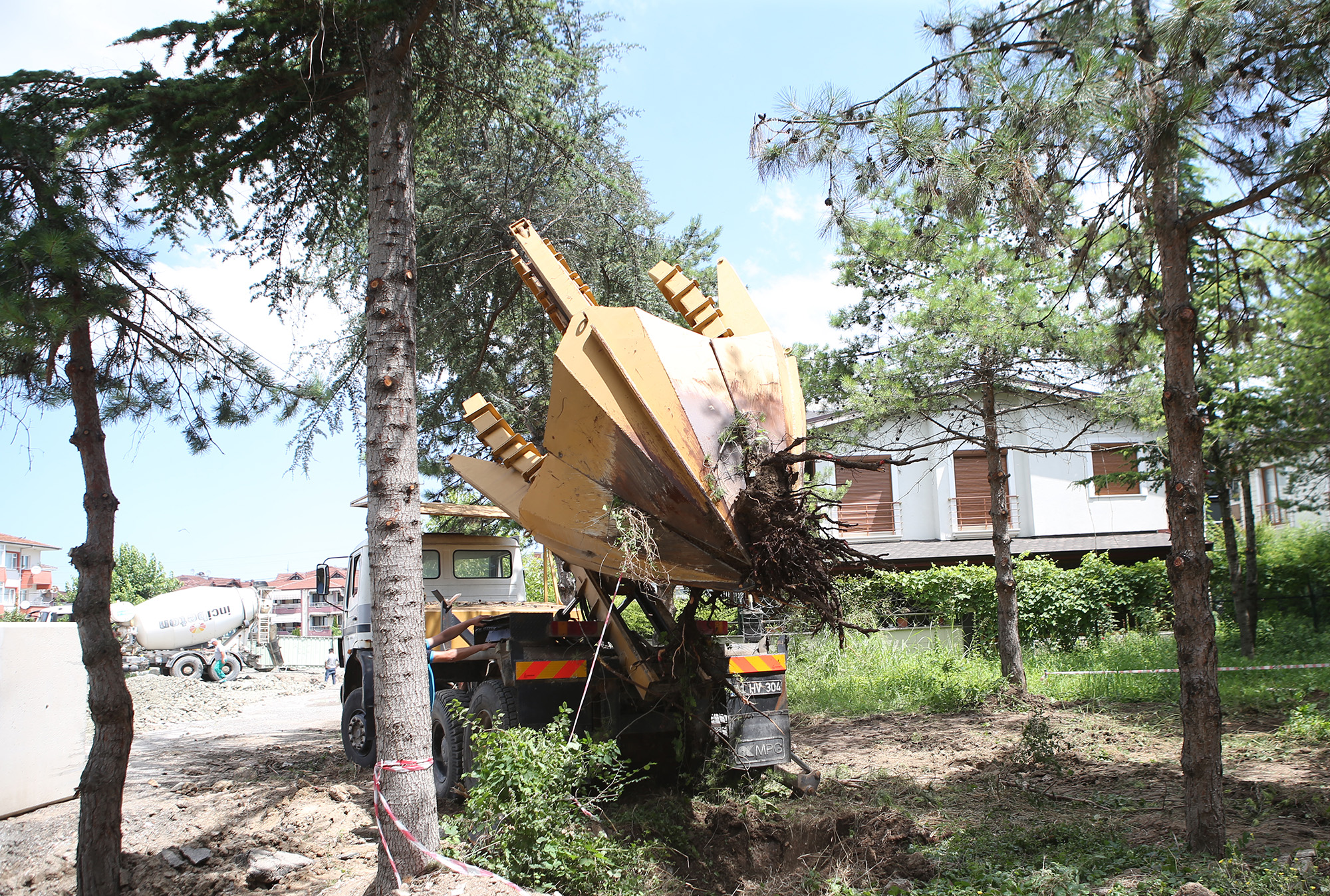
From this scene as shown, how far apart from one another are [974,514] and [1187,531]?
52.4ft

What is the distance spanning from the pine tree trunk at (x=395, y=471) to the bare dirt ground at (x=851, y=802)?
48cm

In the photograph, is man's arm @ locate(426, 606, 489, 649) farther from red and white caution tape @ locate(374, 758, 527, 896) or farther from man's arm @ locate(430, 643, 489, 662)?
red and white caution tape @ locate(374, 758, 527, 896)

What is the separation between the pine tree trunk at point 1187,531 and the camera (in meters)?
4.73

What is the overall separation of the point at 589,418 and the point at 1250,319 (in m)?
5.50

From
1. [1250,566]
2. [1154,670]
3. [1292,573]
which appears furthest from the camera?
[1292,573]

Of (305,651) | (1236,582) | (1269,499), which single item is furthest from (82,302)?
(305,651)

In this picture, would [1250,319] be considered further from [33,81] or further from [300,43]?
[33,81]

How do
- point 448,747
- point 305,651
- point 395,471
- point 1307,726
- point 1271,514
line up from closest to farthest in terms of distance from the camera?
point 395,471, point 448,747, point 1307,726, point 1271,514, point 305,651

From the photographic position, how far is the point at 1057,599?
46.7 ft

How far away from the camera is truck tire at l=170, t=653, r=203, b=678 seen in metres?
23.0

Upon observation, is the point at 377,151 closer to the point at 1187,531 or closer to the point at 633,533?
the point at 633,533

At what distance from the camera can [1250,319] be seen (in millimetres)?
6559

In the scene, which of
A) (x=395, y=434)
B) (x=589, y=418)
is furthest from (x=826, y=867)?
(x=395, y=434)

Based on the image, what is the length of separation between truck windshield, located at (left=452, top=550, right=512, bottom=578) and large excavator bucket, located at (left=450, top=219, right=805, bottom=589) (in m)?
4.90
